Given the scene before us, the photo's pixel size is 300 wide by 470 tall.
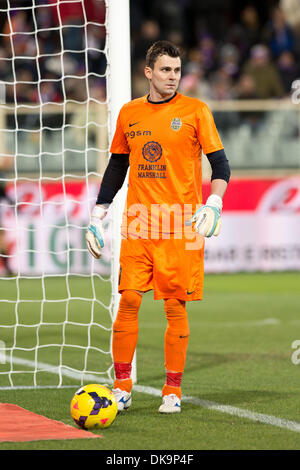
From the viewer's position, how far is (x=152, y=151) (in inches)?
223

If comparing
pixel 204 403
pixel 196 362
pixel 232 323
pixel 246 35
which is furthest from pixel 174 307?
pixel 246 35

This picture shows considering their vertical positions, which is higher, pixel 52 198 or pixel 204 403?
pixel 52 198

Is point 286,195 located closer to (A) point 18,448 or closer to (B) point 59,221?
(B) point 59,221

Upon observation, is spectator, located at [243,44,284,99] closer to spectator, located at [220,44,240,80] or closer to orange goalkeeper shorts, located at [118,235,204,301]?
spectator, located at [220,44,240,80]

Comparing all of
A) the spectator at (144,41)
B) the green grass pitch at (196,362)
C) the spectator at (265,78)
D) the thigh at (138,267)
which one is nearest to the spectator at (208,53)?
the spectator at (265,78)

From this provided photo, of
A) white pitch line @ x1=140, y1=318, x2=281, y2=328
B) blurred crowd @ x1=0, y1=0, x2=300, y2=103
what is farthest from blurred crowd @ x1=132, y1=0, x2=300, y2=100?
white pitch line @ x1=140, y1=318, x2=281, y2=328

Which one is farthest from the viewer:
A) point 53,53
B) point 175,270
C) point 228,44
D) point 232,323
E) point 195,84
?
point 228,44

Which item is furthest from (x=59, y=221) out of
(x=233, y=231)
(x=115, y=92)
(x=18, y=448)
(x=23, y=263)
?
(x=18, y=448)

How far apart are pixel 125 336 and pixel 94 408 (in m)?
0.75

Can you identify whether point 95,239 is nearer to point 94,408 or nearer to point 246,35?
point 94,408

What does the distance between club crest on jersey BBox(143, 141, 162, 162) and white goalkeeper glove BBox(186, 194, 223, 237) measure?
481 mm

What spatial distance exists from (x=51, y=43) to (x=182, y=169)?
12924mm

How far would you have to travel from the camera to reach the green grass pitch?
484 centimetres

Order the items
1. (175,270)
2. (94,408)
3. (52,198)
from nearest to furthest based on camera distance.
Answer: (94,408)
(175,270)
(52,198)
